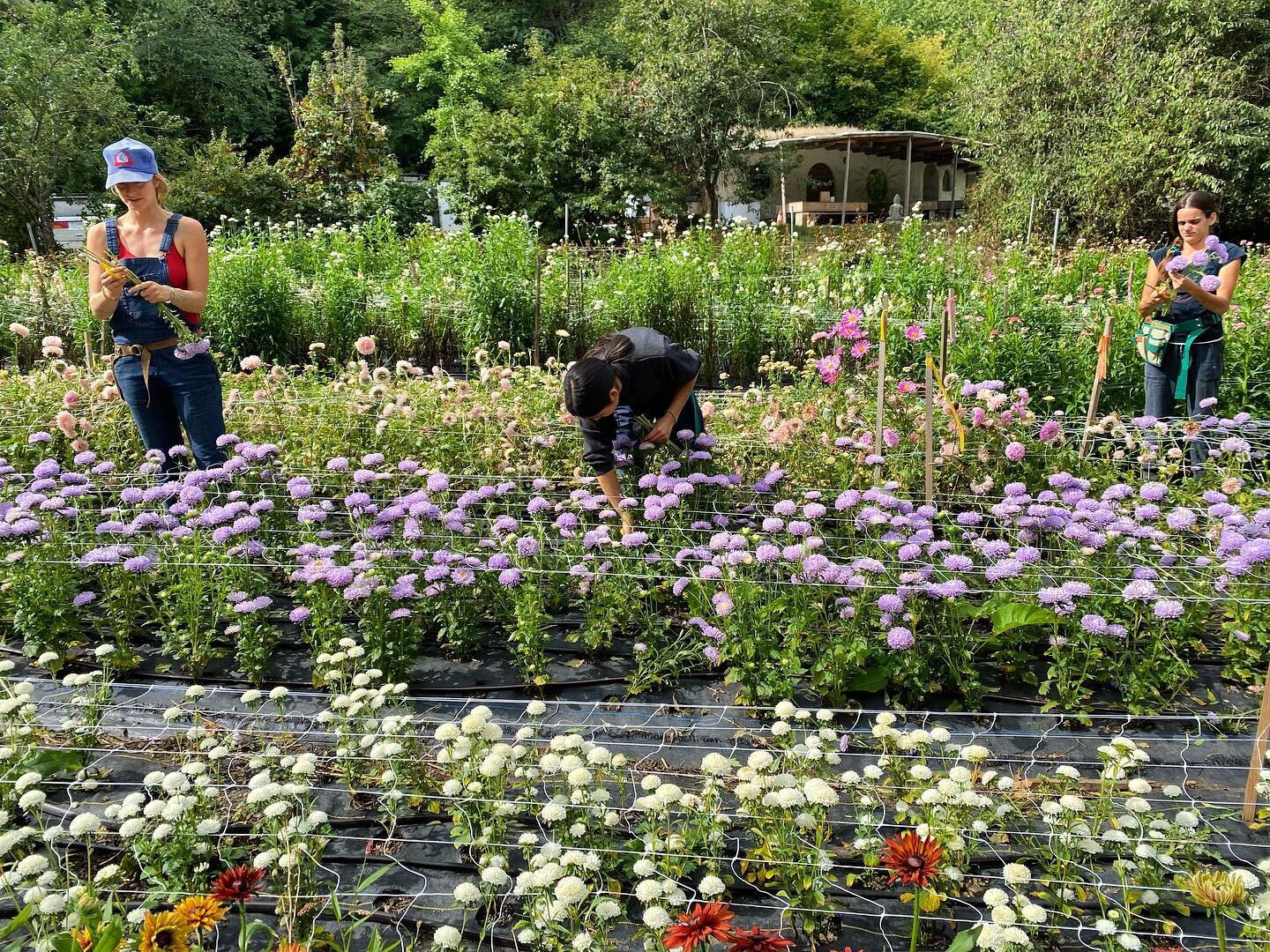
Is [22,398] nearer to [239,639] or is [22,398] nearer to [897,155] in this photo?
[239,639]

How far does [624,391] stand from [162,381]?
1.84 meters

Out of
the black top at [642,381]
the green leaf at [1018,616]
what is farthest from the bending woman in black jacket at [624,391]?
the green leaf at [1018,616]

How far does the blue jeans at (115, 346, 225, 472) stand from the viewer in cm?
341

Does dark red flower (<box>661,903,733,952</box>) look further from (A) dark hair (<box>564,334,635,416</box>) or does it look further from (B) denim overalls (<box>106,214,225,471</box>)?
(B) denim overalls (<box>106,214,225,471</box>)

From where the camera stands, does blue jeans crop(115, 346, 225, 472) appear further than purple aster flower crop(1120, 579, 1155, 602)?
Yes

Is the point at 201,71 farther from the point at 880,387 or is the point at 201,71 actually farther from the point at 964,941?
the point at 964,941

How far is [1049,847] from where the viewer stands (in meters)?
1.92

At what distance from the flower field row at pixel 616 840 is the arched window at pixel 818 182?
23803 mm

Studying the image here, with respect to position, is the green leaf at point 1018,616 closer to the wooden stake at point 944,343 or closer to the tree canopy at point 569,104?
the wooden stake at point 944,343

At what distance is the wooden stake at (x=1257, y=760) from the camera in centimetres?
200

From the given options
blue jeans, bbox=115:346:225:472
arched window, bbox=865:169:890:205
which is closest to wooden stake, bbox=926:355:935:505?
blue jeans, bbox=115:346:225:472

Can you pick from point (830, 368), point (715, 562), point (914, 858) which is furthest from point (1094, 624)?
point (830, 368)

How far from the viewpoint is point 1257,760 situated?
78.7 inches

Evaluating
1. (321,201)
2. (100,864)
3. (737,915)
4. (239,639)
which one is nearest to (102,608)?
(239,639)
